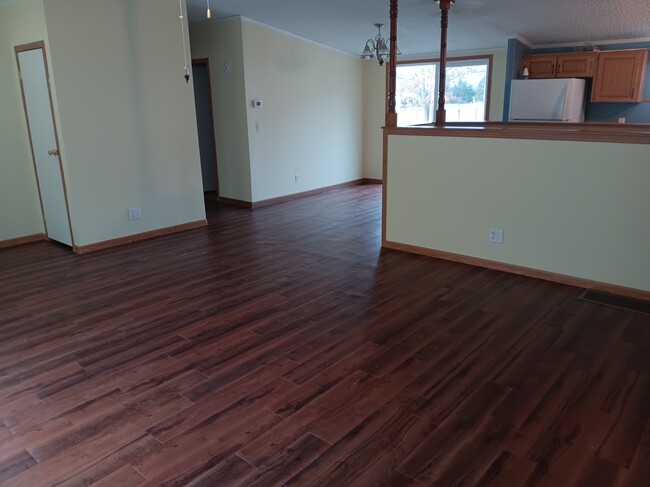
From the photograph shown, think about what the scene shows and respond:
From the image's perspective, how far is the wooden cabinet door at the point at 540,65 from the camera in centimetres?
Result: 695

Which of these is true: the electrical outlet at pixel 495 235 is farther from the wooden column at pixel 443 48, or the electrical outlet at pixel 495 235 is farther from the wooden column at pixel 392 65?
the wooden column at pixel 443 48

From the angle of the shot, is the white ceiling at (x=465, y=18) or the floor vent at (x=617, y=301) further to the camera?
the white ceiling at (x=465, y=18)

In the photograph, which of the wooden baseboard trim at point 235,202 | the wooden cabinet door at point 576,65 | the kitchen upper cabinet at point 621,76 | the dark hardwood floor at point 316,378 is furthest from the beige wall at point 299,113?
the kitchen upper cabinet at point 621,76

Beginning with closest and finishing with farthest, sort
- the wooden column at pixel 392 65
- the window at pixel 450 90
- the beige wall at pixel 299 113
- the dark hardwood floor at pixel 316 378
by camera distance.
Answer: the dark hardwood floor at pixel 316 378 < the wooden column at pixel 392 65 < the beige wall at pixel 299 113 < the window at pixel 450 90

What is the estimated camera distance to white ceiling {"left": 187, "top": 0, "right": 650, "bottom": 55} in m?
5.46

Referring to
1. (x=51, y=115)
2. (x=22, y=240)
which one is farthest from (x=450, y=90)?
(x=22, y=240)

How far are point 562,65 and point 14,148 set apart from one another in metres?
7.03

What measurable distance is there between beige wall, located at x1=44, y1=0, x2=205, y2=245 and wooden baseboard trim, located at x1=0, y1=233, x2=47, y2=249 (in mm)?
868

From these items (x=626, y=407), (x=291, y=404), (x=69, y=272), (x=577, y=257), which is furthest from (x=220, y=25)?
(x=626, y=407)

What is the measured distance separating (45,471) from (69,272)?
2.72 meters

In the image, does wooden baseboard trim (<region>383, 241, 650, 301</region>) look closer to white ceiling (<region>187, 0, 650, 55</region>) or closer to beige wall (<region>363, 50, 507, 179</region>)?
white ceiling (<region>187, 0, 650, 55</region>)

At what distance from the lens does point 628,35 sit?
6.48m

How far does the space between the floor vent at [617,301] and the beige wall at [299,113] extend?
457cm

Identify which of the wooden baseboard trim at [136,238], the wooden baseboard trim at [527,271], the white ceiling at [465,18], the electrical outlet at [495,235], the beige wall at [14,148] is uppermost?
the white ceiling at [465,18]
